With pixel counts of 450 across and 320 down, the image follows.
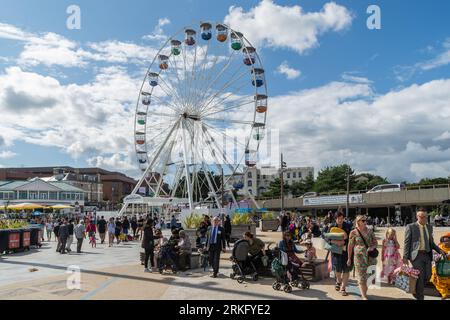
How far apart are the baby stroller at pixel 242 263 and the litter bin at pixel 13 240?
1186 centimetres

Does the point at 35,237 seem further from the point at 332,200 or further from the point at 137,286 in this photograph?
the point at 332,200

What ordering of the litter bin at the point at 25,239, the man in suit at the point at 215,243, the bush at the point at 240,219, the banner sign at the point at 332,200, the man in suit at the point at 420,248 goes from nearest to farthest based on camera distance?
the man in suit at the point at 420,248, the man in suit at the point at 215,243, the litter bin at the point at 25,239, the bush at the point at 240,219, the banner sign at the point at 332,200

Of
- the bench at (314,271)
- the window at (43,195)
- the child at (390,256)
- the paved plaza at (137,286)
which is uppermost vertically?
the window at (43,195)

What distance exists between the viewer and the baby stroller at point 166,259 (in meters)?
12.5

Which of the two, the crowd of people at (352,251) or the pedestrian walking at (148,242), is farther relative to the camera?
the pedestrian walking at (148,242)

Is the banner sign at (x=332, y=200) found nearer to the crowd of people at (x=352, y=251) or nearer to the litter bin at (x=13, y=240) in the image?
the crowd of people at (x=352, y=251)

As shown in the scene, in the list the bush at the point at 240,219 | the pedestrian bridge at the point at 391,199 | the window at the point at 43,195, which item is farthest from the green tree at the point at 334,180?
the bush at the point at 240,219

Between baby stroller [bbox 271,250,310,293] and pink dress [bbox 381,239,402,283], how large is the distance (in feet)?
6.71

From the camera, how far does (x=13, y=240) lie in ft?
62.2

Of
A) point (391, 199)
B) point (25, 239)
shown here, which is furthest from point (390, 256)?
point (391, 199)
